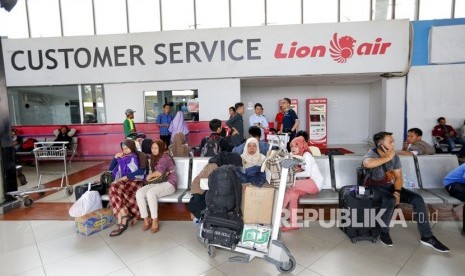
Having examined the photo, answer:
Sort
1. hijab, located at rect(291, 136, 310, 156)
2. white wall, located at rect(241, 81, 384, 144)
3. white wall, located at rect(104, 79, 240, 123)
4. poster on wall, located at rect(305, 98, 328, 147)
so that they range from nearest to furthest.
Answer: hijab, located at rect(291, 136, 310, 156) → white wall, located at rect(104, 79, 240, 123) → poster on wall, located at rect(305, 98, 328, 147) → white wall, located at rect(241, 81, 384, 144)

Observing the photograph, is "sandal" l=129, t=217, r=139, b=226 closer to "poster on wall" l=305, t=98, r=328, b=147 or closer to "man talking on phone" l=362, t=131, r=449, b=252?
"man talking on phone" l=362, t=131, r=449, b=252

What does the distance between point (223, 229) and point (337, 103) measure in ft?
27.1

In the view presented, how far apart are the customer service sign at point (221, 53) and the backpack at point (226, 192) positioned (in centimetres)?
541

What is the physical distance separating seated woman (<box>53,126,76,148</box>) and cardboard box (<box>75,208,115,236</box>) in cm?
508

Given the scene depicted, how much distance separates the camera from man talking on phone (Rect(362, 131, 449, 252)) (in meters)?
2.53

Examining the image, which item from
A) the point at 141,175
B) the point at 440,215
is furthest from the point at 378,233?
the point at 141,175

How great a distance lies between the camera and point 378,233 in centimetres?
262

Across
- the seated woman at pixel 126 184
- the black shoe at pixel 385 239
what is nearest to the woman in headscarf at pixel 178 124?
the seated woman at pixel 126 184

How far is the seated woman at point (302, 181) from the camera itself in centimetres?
291

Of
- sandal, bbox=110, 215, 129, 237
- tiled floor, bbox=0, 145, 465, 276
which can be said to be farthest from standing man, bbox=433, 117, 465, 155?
sandal, bbox=110, 215, 129, 237

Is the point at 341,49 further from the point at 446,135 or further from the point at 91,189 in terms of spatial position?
the point at 91,189

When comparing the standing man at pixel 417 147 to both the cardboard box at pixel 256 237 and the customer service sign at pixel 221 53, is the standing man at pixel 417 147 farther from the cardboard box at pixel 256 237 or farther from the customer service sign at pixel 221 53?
the customer service sign at pixel 221 53

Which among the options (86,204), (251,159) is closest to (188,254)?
(251,159)

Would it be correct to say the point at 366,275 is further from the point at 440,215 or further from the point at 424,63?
the point at 424,63
